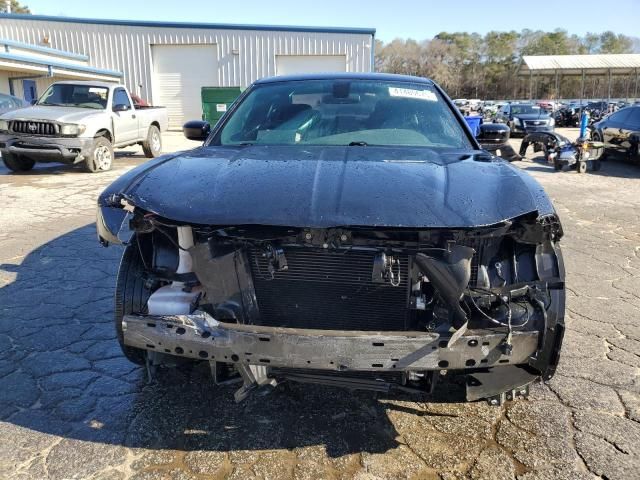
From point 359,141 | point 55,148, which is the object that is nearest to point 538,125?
point 55,148

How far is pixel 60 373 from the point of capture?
3.00 meters

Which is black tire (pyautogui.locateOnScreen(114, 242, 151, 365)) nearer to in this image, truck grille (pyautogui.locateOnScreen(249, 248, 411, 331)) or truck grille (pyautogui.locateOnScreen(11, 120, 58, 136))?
truck grille (pyautogui.locateOnScreen(249, 248, 411, 331))

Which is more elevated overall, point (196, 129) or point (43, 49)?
point (43, 49)

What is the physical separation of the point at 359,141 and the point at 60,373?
2243 millimetres

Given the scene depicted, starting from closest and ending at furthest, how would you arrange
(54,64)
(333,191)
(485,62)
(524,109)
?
(333,191) < (54,64) < (524,109) < (485,62)

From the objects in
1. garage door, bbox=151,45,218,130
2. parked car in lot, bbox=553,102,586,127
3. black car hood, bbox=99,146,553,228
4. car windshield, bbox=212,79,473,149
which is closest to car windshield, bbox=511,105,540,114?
parked car in lot, bbox=553,102,586,127

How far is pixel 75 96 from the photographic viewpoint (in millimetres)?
10820

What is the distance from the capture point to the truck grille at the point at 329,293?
7.23 feet

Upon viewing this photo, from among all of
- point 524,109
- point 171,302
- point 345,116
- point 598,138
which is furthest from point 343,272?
point 524,109

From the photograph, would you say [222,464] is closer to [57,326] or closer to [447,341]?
[447,341]

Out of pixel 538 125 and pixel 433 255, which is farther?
pixel 538 125

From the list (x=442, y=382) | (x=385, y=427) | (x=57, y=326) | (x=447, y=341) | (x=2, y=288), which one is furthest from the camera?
(x=2, y=288)

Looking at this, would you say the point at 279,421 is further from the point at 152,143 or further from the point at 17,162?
the point at 152,143

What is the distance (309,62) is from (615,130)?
1521 cm
